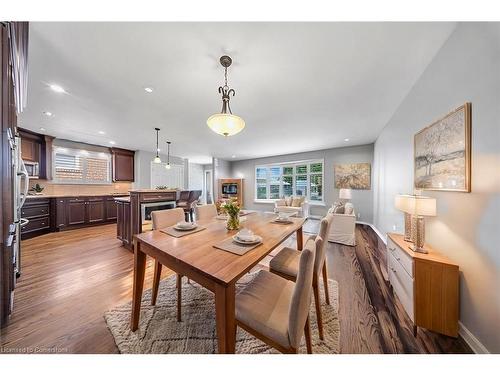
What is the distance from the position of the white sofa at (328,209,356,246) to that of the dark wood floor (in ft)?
1.10

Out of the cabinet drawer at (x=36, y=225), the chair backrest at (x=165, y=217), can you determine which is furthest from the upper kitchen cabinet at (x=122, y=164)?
the chair backrest at (x=165, y=217)

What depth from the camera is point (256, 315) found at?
3.20ft

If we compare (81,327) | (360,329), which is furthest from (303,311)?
(81,327)

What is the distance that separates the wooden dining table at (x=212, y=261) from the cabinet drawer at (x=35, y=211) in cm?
452

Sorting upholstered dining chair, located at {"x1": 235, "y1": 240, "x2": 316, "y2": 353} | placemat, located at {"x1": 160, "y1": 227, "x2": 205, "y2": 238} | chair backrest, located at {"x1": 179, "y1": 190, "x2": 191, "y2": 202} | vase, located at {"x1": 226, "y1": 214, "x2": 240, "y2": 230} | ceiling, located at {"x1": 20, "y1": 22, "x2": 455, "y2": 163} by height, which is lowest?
upholstered dining chair, located at {"x1": 235, "y1": 240, "x2": 316, "y2": 353}

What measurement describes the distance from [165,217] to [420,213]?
2.52 metres

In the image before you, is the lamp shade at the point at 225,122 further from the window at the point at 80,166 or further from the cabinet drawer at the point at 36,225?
the window at the point at 80,166

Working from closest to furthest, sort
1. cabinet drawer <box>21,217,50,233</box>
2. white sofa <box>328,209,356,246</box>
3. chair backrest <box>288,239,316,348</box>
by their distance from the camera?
chair backrest <box>288,239,316,348</box> → white sofa <box>328,209,356,246</box> → cabinet drawer <box>21,217,50,233</box>

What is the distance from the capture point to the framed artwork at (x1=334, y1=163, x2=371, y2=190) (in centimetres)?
542

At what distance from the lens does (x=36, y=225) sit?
384 cm

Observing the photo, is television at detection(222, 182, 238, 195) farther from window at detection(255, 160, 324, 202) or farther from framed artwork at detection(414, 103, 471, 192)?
framed artwork at detection(414, 103, 471, 192)

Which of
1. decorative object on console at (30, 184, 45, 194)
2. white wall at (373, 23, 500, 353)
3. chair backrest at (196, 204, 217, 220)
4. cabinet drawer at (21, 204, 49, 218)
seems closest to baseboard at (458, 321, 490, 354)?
white wall at (373, 23, 500, 353)

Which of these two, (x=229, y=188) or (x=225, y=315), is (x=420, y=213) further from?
(x=229, y=188)

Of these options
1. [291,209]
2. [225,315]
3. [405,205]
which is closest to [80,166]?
[291,209]
